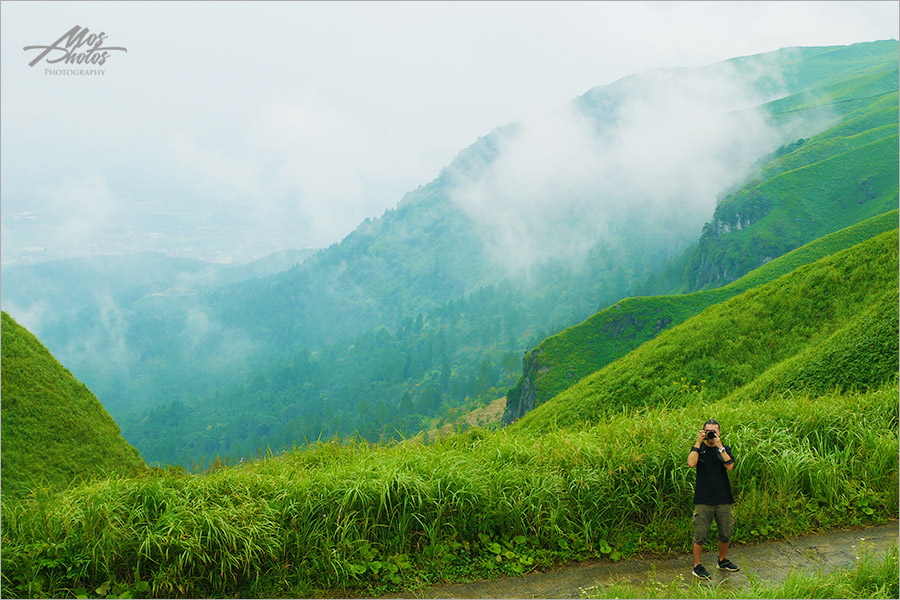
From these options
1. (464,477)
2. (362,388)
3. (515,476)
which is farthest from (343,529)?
(362,388)

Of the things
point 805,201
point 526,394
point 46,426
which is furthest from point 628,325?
point 805,201

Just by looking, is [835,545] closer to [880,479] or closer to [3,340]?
[880,479]

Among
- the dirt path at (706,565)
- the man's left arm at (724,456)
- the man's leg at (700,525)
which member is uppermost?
the man's left arm at (724,456)

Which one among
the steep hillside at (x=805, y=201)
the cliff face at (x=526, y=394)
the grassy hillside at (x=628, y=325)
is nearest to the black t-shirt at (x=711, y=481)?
the grassy hillside at (x=628, y=325)

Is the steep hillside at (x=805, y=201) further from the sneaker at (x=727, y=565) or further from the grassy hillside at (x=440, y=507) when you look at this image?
the sneaker at (x=727, y=565)

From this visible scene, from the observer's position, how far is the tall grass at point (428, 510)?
605cm

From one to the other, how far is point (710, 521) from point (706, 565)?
0.58m

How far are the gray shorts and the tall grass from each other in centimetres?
57

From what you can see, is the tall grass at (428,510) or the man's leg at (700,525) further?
the man's leg at (700,525)

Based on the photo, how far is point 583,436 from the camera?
26.5 ft

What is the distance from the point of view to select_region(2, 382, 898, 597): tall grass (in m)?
6.05

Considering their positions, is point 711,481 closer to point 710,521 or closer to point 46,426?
point 710,521

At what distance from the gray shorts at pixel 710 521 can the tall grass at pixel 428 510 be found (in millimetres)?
568

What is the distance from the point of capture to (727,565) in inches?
250
